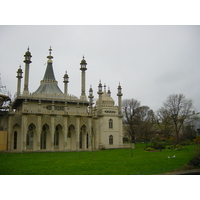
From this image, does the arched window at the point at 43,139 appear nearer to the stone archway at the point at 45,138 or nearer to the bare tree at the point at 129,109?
the stone archway at the point at 45,138

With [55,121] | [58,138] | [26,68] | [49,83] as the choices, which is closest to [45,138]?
[58,138]

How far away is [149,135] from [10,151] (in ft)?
109

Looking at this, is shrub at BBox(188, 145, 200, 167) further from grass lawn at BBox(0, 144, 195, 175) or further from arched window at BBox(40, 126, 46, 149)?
arched window at BBox(40, 126, 46, 149)

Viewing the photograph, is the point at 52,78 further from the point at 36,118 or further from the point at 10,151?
the point at 10,151

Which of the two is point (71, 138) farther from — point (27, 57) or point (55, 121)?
point (27, 57)

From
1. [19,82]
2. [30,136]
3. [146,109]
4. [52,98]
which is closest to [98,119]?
[52,98]

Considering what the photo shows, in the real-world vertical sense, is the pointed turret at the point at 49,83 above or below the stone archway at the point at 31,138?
above

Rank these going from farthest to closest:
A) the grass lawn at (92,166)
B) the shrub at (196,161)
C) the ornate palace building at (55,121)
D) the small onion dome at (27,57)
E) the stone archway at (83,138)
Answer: the stone archway at (83,138) < the small onion dome at (27,57) < the ornate palace building at (55,121) < the shrub at (196,161) < the grass lawn at (92,166)

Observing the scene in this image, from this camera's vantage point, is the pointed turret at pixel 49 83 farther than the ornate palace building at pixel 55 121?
Yes

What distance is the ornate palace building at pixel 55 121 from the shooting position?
3216 cm

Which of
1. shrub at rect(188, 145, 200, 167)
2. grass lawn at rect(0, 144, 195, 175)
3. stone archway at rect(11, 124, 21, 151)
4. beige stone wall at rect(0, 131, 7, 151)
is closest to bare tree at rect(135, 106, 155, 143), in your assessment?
stone archway at rect(11, 124, 21, 151)

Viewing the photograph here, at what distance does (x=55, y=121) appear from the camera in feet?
110

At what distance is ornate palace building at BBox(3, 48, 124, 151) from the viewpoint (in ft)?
105

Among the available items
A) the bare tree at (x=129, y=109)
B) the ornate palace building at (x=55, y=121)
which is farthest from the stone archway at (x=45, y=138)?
the bare tree at (x=129, y=109)
